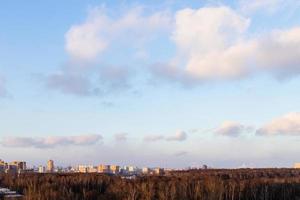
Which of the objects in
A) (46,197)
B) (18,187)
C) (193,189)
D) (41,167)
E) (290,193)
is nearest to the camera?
(46,197)

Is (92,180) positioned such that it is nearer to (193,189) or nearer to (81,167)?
(193,189)

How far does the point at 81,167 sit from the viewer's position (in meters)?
147

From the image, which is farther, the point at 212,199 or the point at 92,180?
the point at 92,180

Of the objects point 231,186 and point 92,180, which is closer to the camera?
point 231,186

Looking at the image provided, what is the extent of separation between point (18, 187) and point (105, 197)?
1369cm

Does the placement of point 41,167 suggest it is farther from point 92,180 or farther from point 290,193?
point 290,193

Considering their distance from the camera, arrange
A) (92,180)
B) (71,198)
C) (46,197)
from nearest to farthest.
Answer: (46,197) < (71,198) < (92,180)

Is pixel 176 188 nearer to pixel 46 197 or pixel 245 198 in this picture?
pixel 245 198

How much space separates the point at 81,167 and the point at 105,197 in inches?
4430

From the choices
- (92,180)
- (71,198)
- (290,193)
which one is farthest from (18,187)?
(290,193)

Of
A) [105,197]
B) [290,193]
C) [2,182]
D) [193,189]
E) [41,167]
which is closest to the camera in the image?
[105,197]

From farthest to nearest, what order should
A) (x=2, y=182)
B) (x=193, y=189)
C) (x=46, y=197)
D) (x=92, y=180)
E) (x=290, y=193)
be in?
(x=2, y=182)
(x=92, y=180)
(x=290, y=193)
(x=193, y=189)
(x=46, y=197)

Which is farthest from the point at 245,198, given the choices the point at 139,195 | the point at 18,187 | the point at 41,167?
the point at 41,167

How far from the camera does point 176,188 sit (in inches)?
1501
